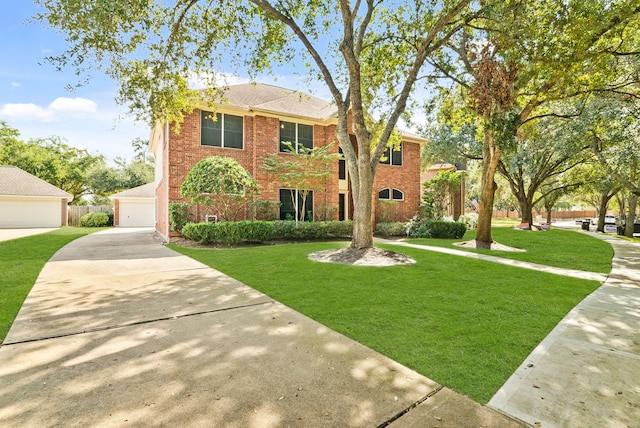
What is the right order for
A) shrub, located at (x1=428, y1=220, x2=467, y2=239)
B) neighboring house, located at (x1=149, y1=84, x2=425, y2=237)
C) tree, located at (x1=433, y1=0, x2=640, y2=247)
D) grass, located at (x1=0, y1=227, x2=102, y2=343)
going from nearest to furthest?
grass, located at (x1=0, y1=227, x2=102, y2=343) → tree, located at (x1=433, y1=0, x2=640, y2=247) → neighboring house, located at (x1=149, y1=84, x2=425, y2=237) → shrub, located at (x1=428, y1=220, x2=467, y2=239)

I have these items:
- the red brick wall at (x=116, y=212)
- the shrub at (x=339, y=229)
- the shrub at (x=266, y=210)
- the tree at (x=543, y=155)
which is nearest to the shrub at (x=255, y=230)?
the shrub at (x=266, y=210)

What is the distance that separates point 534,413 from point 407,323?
173 centimetres

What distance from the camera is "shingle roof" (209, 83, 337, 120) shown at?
1516 centimetres

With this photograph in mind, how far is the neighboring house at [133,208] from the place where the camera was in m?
28.0

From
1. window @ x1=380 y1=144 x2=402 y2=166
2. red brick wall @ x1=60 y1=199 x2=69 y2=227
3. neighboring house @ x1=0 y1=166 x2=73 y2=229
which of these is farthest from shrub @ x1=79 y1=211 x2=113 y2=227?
window @ x1=380 y1=144 x2=402 y2=166

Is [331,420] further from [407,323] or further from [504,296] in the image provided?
[504,296]

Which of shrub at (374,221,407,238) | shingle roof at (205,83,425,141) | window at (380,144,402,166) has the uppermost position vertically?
shingle roof at (205,83,425,141)

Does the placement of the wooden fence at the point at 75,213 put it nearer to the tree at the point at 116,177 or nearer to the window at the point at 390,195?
the tree at the point at 116,177

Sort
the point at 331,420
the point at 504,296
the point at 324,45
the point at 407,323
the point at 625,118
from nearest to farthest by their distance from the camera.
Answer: the point at 331,420, the point at 407,323, the point at 504,296, the point at 324,45, the point at 625,118

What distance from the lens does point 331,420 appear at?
81.4 inches

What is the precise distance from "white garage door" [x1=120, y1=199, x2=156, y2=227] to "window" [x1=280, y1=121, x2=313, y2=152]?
17.9 meters

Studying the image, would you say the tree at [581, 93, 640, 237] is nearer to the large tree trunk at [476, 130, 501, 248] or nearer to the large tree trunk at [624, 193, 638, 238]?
the large tree trunk at [476, 130, 501, 248]

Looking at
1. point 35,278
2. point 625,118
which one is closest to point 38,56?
point 35,278

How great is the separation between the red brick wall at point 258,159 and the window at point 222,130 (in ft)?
0.67
